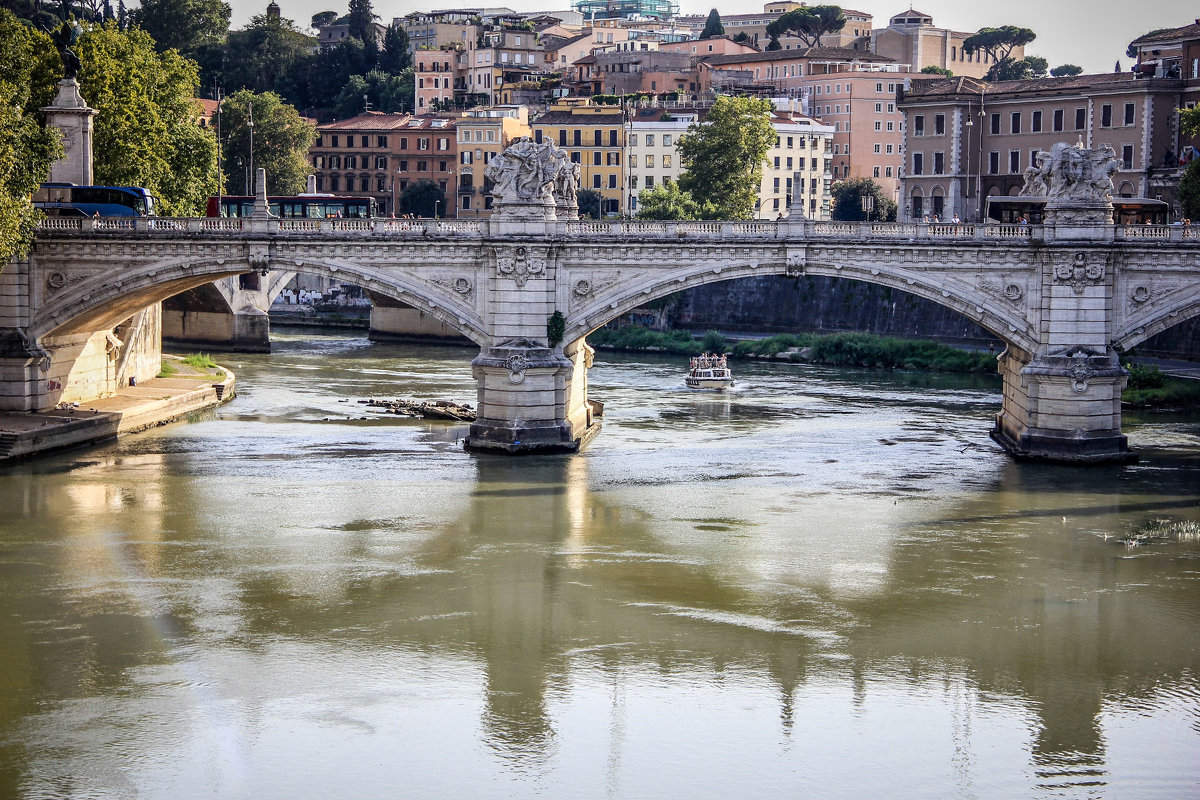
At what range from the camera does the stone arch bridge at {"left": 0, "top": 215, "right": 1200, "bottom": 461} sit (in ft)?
111

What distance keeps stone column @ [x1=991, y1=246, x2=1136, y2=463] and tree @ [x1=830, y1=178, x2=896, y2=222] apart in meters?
38.4

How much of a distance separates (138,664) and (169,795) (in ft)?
13.5

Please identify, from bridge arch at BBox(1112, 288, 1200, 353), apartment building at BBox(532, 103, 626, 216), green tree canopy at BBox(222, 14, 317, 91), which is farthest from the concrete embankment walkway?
green tree canopy at BBox(222, 14, 317, 91)

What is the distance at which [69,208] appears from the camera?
38500 mm

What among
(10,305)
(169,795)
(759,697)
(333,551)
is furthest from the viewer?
(10,305)

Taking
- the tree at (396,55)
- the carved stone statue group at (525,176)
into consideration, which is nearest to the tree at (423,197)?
the tree at (396,55)

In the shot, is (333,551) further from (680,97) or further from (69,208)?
(680,97)

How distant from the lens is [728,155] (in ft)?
209

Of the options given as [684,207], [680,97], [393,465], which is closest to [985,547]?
[393,465]

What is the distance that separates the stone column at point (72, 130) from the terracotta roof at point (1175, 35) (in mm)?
36584

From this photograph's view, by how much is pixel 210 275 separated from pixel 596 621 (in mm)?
18220

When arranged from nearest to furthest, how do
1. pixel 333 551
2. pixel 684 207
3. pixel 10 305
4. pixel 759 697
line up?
pixel 759 697
pixel 333 551
pixel 10 305
pixel 684 207

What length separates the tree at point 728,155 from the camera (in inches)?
2500

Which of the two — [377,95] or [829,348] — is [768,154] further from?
[377,95]
